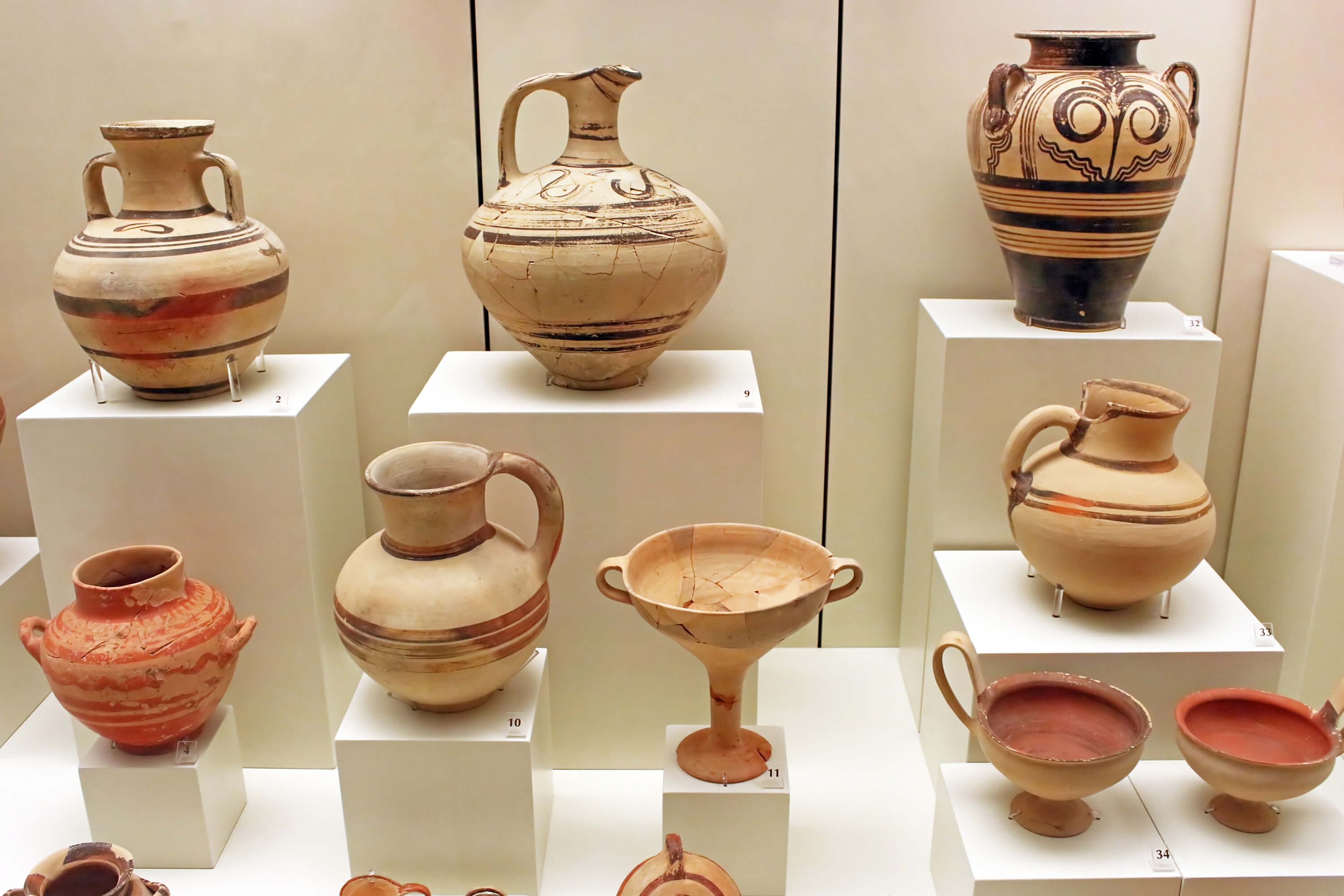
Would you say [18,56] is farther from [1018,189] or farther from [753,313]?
[1018,189]

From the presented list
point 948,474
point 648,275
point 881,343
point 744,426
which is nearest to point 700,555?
point 744,426

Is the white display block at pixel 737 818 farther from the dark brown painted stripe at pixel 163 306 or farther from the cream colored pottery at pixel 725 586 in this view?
the dark brown painted stripe at pixel 163 306

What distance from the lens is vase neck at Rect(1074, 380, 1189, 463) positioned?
2.06 m

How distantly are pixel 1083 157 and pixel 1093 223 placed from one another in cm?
13

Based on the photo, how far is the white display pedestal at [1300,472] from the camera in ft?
8.09

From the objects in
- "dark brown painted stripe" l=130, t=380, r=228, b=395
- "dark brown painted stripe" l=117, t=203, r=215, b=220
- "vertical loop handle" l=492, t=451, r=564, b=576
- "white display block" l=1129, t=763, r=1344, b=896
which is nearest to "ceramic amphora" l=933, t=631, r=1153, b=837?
"white display block" l=1129, t=763, r=1344, b=896

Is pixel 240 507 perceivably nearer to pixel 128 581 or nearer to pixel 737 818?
pixel 128 581

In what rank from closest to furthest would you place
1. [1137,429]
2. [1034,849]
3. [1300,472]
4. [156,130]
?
[1034,849], [1137,429], [156,130], [1300,472]

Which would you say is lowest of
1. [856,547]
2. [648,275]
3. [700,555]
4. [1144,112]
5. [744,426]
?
[856,547]

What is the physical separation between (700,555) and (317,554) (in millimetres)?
775

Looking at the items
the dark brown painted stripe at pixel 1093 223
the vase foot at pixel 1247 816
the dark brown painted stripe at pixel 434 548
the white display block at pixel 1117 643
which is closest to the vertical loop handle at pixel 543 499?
the dark brown painted stripe at pixel 434 548

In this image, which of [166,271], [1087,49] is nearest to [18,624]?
[166,271]

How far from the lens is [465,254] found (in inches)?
88.4

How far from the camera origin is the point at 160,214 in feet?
7.32
